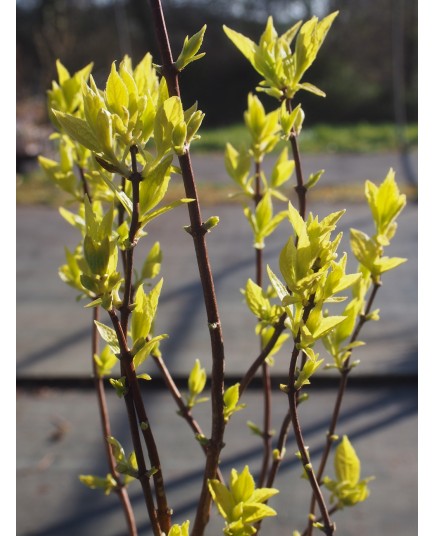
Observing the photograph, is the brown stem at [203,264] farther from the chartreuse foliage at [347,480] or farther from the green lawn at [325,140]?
the green lawn at [325,140]

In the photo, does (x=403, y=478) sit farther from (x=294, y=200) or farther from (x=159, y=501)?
(x=294, y=200)

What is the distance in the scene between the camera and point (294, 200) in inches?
148

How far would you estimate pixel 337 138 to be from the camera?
585 cm

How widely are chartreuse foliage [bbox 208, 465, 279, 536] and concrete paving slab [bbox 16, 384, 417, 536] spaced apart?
836 millimetres

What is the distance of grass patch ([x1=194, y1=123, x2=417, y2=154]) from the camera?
17.8 ft

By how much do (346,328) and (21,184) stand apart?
4136 millimetres

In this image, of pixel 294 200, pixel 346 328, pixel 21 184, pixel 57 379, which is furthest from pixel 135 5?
pixel 346 328

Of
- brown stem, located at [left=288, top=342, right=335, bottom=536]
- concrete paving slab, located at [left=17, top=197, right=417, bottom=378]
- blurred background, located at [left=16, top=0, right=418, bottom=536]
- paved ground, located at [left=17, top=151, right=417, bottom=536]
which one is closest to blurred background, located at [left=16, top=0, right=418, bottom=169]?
Result: blurred background, located at [left=16, top=0, right=418, bottom=536]

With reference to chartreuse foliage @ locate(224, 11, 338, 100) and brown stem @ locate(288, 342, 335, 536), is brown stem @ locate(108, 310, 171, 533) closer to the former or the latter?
brown stem @ locate(288, 342, 335, 536)

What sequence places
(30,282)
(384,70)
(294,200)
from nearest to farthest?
(30,282) < (294,200) < (384,70)

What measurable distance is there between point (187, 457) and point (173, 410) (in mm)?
198

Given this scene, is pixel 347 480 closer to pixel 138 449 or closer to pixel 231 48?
pixel 138 449

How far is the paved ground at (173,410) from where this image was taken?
130cm
